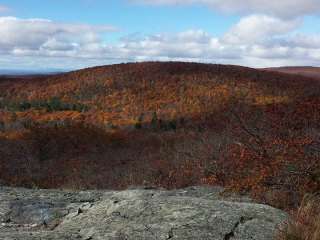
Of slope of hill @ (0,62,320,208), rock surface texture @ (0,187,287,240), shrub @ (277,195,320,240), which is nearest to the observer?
shrub @ (277,195,320,240)

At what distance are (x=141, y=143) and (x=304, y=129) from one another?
157 feet

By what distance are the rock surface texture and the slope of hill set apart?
6.18ft

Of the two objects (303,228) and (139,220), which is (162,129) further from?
(303,228)

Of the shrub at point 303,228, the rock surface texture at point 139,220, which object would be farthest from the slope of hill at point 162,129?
the shrub at point 303,228

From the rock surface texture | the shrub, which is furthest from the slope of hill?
the shrub

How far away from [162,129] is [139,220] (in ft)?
209

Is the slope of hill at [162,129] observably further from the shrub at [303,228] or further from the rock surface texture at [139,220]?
the shrub at [303,228]

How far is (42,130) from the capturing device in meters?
66.4

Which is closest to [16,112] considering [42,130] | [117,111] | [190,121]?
Answer: [117,111]

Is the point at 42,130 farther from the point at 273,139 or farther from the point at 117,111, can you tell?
the point at 273,139

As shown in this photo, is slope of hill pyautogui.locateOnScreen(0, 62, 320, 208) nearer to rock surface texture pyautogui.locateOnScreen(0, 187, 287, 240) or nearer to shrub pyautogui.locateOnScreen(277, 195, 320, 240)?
rock surface texture pyautogui.locateOnScreen(0, 187, 287, 240)

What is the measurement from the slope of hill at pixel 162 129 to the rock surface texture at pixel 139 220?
1.88m

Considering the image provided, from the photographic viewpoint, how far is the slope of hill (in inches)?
416

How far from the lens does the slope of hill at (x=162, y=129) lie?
416 inches
